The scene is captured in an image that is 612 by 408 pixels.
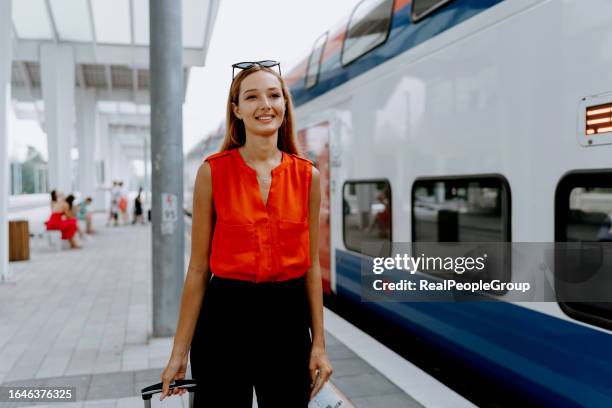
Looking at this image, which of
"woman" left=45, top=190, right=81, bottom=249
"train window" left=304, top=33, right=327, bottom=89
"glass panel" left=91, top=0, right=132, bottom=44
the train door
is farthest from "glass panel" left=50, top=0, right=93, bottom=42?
the train door

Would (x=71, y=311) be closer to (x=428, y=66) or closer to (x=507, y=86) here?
(x=428, y=66)

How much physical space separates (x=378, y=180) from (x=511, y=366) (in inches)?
83.3

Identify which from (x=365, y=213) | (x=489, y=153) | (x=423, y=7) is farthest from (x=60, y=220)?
(x=489, y=153)

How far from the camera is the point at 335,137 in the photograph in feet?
20.0

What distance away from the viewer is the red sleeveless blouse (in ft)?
5.66

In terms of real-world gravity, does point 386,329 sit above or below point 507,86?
below

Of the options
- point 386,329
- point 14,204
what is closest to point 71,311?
point 386,329

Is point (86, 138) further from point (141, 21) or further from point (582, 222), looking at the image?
point (582, 222)

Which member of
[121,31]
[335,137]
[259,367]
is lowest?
[259,367]

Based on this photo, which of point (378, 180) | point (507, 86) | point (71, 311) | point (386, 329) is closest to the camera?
point (507, 86)

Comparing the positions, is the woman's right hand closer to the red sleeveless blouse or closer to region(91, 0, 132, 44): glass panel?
the red sleeveless blouse

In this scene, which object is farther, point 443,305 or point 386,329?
point 386,329

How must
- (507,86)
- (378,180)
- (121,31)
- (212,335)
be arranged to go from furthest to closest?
(121,31) < (378,180) < (507,86) < (212,335)

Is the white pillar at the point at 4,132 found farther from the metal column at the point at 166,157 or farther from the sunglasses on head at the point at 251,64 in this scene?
the sunglasses on head at the point at 251,64
